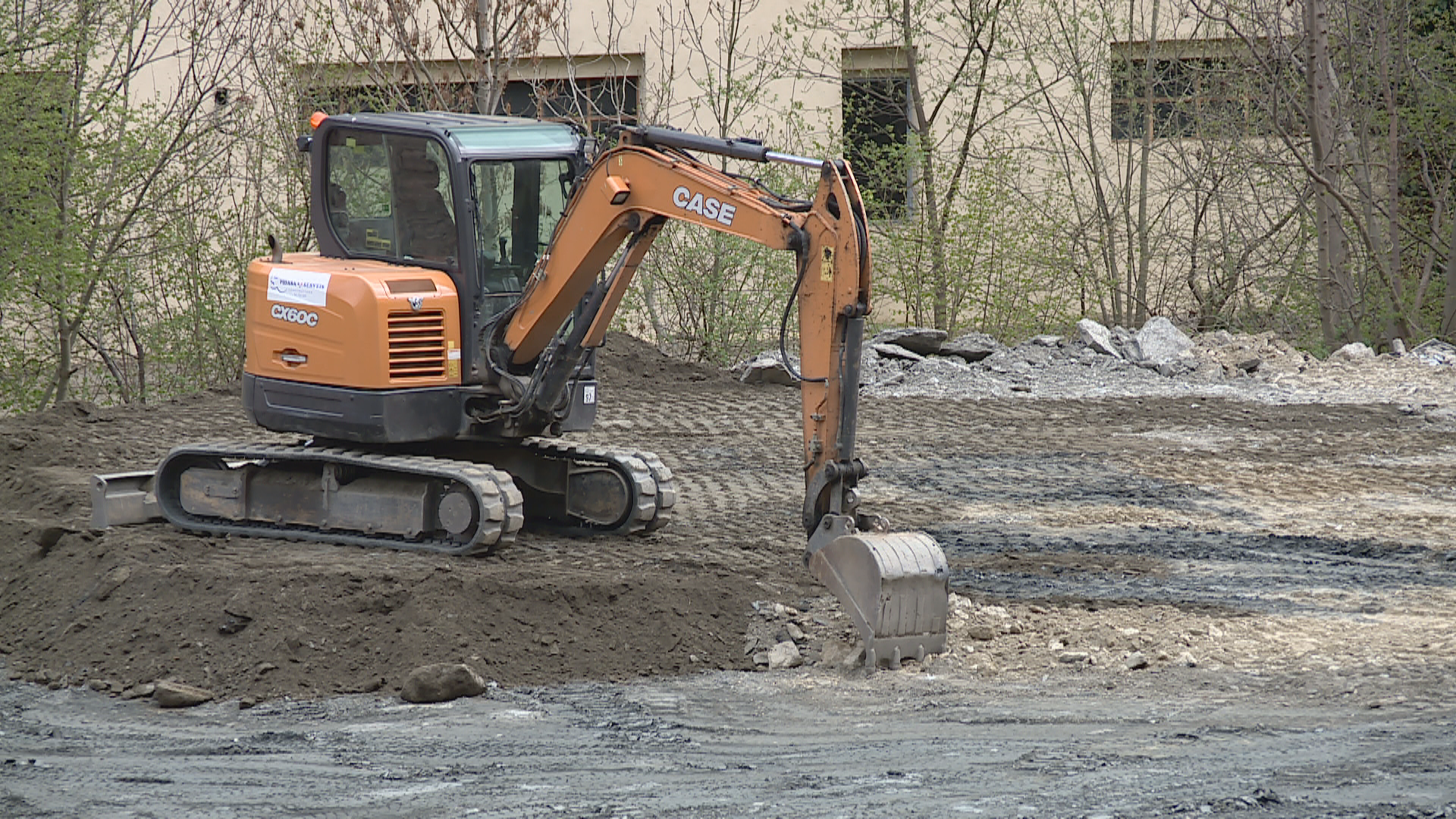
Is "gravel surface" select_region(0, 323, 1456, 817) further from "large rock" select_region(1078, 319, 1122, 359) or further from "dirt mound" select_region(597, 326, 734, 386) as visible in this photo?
"large rock" select_region(1078, 319, 1122, 359)

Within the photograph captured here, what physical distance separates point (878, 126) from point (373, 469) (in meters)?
10.1

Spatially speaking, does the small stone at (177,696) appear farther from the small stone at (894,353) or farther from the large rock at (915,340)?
the large rock at (915,340)

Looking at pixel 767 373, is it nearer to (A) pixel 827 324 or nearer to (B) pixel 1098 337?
(B) pixel 1098 337

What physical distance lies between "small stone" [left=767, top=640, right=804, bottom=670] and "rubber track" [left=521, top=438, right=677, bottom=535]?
208 centimetres

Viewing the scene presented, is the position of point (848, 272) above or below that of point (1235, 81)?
below

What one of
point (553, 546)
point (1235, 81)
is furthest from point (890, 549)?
point (1235, 81)

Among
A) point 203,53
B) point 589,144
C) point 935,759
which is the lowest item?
point 935,759

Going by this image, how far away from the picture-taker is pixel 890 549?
5832 mm

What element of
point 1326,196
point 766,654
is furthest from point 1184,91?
point 766,654

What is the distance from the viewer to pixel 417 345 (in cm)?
762

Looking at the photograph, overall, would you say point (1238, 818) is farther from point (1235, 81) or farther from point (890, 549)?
point (1235, 81)

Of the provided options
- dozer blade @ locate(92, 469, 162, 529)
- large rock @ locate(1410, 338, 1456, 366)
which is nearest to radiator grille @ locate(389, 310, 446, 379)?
dozer blade @ locate(92, 469, 162, 529)

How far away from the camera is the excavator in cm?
742

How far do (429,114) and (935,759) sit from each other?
499 centimetres
